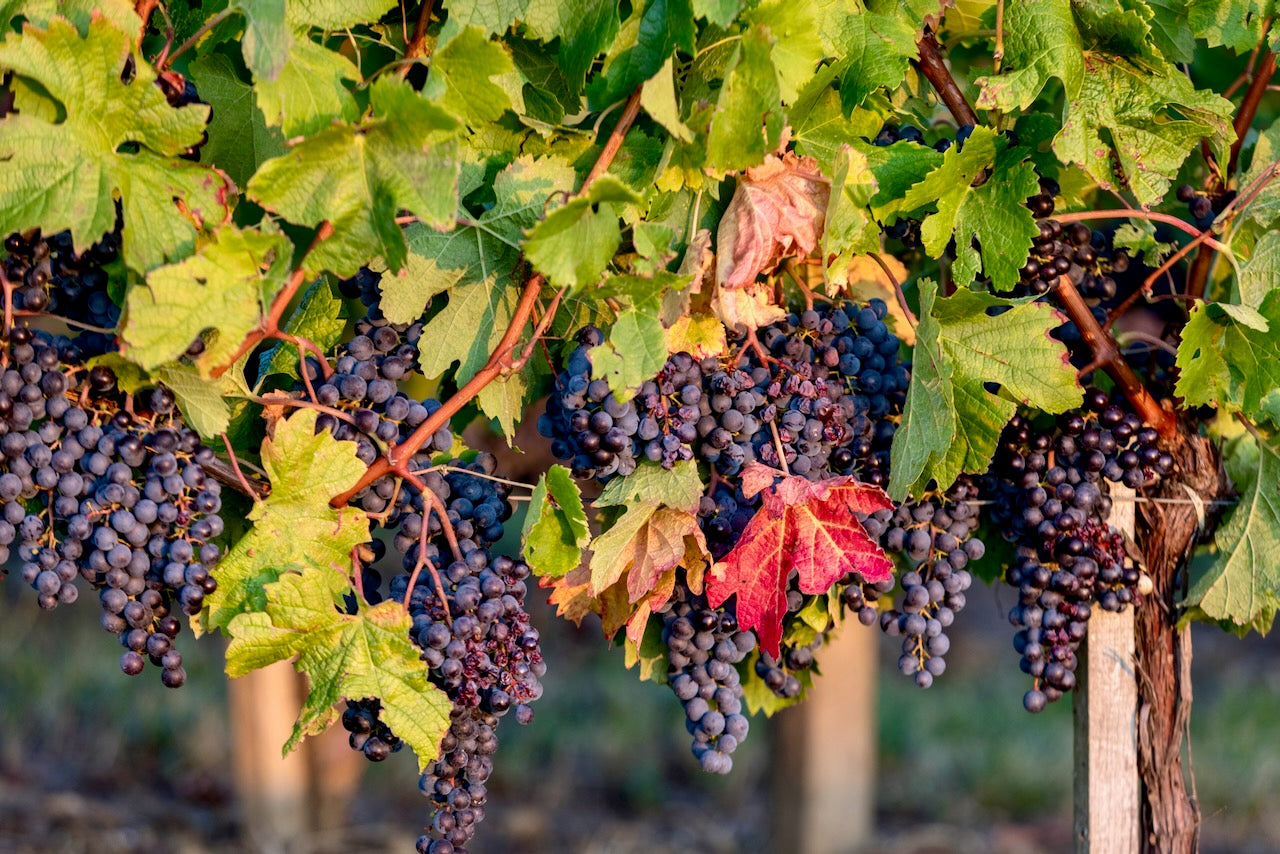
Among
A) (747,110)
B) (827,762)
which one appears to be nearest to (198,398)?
(747,110)

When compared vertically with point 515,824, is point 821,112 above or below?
above

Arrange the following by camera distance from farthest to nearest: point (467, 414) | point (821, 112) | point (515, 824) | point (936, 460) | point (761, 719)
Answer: point (761, 719) < point (515, 824) < point (467, 414) < point (821, 112) < point (936, 460)

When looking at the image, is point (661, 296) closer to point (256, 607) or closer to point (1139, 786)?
point (256, 607)

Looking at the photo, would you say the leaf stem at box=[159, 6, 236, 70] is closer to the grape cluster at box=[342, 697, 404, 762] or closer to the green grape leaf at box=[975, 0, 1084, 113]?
the grape cluster at box=[342, 697, 404, 762]

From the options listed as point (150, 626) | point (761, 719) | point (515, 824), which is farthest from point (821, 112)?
point (761, 719)

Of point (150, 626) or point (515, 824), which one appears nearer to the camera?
point (150, 626)

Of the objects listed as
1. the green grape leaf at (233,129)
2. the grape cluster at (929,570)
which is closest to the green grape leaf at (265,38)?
the green grape leaf at (233,129)

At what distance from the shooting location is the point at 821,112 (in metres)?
1.70

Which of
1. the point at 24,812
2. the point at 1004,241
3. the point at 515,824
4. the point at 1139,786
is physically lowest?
the point at 515,824

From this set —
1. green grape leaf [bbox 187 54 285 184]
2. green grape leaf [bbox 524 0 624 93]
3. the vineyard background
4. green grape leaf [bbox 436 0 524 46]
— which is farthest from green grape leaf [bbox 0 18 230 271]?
the vineyard background

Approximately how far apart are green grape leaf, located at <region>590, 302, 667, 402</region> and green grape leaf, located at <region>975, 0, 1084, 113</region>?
0.60 metres

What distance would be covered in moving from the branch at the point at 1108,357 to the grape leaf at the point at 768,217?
405 millimetres

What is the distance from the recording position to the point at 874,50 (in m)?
1.59

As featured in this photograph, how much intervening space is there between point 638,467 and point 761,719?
616 cm
